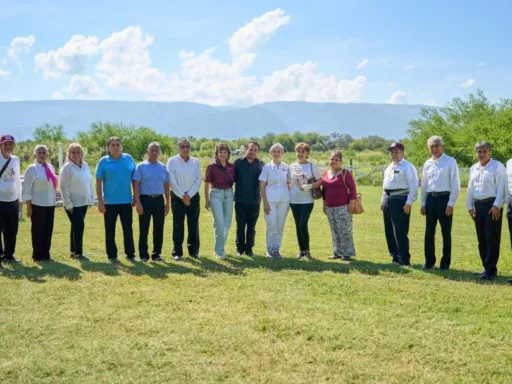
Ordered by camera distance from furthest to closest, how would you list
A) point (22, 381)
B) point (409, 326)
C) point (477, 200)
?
point (477, 200) < point (409, 326) < point (22, 381)

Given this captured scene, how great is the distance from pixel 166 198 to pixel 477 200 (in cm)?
458

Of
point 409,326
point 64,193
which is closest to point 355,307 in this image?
point 409,326

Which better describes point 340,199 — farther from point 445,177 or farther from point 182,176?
point 182,176

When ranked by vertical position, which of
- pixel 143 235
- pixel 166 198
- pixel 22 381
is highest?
pixel 166 198

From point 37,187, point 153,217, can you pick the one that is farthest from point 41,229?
point 153,217

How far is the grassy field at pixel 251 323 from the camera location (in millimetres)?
4457

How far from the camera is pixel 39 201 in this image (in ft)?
28.2

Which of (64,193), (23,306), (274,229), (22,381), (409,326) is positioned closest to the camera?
(22,381)

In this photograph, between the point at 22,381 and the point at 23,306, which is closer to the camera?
the point at 22,381

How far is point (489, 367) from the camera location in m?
4.50

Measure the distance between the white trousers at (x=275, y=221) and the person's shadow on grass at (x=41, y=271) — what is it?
3.03 metres

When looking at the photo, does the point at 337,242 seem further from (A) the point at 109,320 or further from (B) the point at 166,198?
(A) the point at 109,320

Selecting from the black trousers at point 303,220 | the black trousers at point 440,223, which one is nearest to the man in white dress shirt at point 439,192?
the black trousers at point 440,223

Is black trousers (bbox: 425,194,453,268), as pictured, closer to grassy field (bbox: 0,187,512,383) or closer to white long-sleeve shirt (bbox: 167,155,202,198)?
grassy field (bbox: 0,187,512,383)
